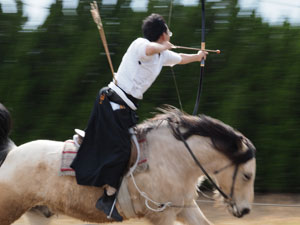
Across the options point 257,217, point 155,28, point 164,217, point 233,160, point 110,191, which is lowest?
point 257,217

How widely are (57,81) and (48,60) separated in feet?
1.18

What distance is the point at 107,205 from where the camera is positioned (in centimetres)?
468

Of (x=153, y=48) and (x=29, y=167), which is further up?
(x=153, y=48)

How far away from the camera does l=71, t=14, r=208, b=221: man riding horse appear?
4.62m

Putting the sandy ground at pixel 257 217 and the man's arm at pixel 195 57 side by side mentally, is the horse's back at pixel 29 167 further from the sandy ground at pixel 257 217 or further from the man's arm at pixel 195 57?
the sandy ground at pixel 257 217

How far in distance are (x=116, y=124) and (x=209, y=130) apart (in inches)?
33.7

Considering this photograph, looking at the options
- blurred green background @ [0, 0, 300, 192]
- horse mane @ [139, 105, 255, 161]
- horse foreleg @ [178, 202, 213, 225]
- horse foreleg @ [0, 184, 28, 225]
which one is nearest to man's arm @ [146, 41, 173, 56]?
horse mane @ [139, 105, 255, 161]

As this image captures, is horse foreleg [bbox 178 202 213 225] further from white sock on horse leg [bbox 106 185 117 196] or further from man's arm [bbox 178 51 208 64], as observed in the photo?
man's arm [bbox 178 51 208 64]

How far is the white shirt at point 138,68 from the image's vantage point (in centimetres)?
454

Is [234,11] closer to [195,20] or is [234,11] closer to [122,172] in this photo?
[195,20]

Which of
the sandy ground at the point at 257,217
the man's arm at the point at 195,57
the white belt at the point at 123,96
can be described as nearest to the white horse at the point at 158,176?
the white belt at the point at 123,96

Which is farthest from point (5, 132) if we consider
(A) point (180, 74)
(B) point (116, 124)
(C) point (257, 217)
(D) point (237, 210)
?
(C) point (257, 217)

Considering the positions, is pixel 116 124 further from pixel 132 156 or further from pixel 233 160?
pixel 233 160

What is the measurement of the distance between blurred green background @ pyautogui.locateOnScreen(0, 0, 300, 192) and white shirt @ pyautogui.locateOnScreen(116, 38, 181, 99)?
9.79ft
